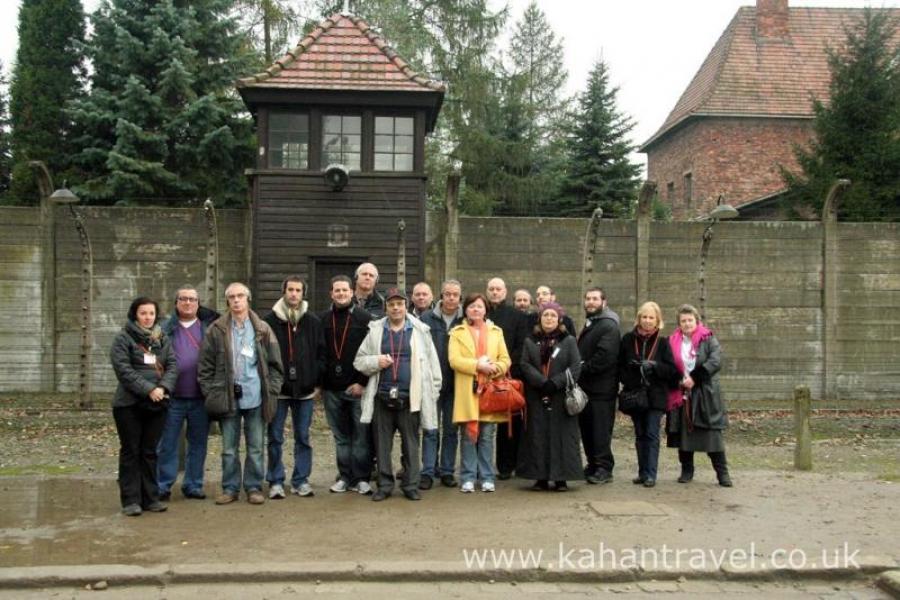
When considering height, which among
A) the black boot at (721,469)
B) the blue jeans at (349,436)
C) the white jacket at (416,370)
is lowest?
the black boot at (721,469)

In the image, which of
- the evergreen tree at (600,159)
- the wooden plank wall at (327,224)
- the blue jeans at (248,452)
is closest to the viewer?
the blue jeans at (248,452)

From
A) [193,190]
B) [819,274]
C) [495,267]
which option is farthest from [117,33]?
[819,274]

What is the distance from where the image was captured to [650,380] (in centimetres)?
937

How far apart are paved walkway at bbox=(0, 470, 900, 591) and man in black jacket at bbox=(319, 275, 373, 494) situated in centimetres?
33

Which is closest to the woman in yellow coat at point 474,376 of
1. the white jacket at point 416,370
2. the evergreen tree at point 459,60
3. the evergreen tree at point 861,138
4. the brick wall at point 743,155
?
the white jacket at point 416,370

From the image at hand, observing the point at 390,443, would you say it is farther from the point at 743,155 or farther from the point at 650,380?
Result: the point at 743,155

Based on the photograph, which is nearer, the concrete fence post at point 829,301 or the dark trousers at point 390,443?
the dark trousers at point 390,443

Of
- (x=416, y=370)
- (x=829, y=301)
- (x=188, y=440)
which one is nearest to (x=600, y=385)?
(x=416, y=370)

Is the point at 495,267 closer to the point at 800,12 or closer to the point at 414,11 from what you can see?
the point at 414,11

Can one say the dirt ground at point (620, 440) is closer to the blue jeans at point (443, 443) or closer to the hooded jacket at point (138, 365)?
the blue jeans at point (443, 443)

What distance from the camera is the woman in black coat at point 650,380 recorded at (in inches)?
366

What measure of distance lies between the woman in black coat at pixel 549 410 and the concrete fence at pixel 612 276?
772cm

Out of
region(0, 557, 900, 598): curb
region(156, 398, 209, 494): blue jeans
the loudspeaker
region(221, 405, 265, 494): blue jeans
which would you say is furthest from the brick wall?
region(0, 557, 900, 598): curb

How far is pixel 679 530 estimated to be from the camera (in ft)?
24.2
